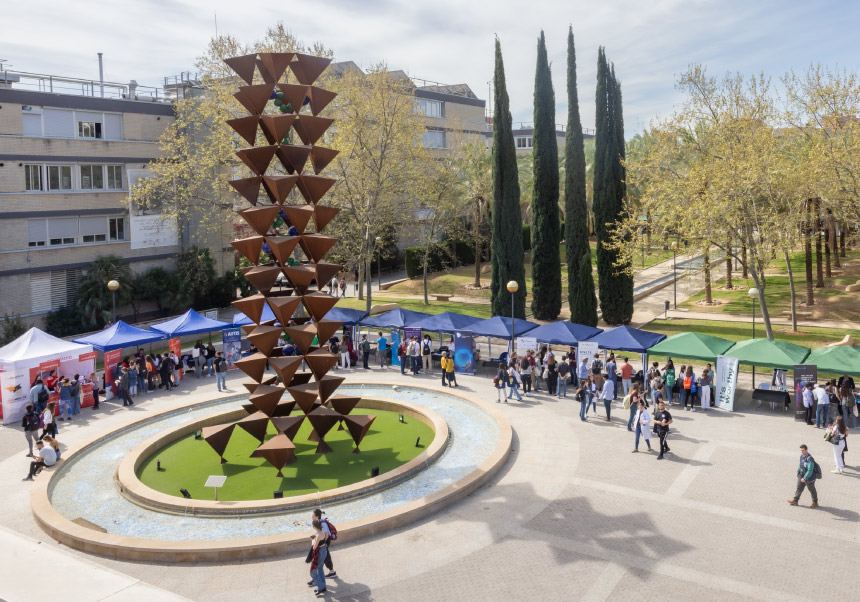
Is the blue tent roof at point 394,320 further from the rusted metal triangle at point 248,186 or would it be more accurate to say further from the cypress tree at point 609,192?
the cypress tree at point 609,192

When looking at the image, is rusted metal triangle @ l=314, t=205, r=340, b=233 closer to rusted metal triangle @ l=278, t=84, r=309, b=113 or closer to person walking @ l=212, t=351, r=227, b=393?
rusted metal triangle @ l=278, t=84, r=309, b=113

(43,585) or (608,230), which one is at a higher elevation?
(608,230)

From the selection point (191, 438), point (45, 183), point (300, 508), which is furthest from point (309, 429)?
point (45, 183)

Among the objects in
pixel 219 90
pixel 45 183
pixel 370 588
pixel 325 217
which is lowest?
pixel 370 588

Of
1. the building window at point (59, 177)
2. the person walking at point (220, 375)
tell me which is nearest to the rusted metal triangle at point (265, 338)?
the person walking at point (220, 375)

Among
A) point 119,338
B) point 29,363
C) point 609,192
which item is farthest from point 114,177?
point 609,192

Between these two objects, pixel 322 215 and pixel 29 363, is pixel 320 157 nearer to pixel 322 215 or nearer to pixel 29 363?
pixel 322 215

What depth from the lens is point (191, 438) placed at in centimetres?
2005

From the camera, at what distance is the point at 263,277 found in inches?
675

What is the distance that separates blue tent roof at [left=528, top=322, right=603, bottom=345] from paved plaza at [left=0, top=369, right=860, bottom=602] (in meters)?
7.77

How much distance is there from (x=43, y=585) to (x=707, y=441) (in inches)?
642

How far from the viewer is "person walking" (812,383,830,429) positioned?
1945 cm

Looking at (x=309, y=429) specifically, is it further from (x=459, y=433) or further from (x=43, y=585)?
(x=43, y=585)

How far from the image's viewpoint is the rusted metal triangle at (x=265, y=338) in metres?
17.0
